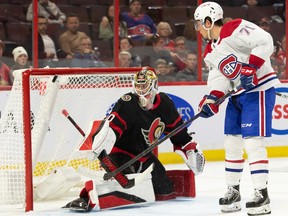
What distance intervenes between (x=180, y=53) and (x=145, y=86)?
3332 millimetres

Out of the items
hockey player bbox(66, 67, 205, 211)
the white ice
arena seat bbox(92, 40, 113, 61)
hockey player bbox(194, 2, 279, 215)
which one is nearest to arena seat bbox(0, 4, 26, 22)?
arena seat bbox(92, 40, 113, 61)

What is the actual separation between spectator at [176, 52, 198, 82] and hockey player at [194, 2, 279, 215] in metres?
3.34

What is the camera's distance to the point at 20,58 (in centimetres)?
832

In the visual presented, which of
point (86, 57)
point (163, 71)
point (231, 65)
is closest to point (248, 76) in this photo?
point (231, 65)

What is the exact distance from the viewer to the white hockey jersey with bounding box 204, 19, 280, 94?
559 centimetres

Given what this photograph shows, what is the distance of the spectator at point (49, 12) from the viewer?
8.38 metres

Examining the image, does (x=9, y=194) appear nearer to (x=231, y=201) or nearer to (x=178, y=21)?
(x=231, y=201)

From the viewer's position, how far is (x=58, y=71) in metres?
6.25

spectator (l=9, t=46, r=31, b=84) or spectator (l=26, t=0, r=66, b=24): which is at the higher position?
spectator (l=26, t=0, r=66, b=24)

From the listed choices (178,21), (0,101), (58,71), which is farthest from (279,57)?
(58,71)

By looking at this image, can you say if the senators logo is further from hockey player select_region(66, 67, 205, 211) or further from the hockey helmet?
hockey player select_region(66, 67, 205, 211)

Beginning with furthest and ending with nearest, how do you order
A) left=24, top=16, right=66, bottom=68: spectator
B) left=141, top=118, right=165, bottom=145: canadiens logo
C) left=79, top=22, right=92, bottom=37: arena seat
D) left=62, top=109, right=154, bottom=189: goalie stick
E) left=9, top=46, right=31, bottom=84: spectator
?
left=79, top=22, right=92, bottom=37: arena seat → left=24, top=16, right=66, bottom=68: spectator → left=9, top=46, right=31, bottom=84: spectator → left=141, top=118, right=165, bottom=145: canadiens logo → left=62, top=109, right=154, bottom=189: goalie stick

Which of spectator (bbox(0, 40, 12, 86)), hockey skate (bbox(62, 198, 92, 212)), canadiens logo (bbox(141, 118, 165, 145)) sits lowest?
hockey skate (bbox(62, 198, 92, 212))

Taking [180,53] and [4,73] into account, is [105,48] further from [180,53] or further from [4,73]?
[4,73]
